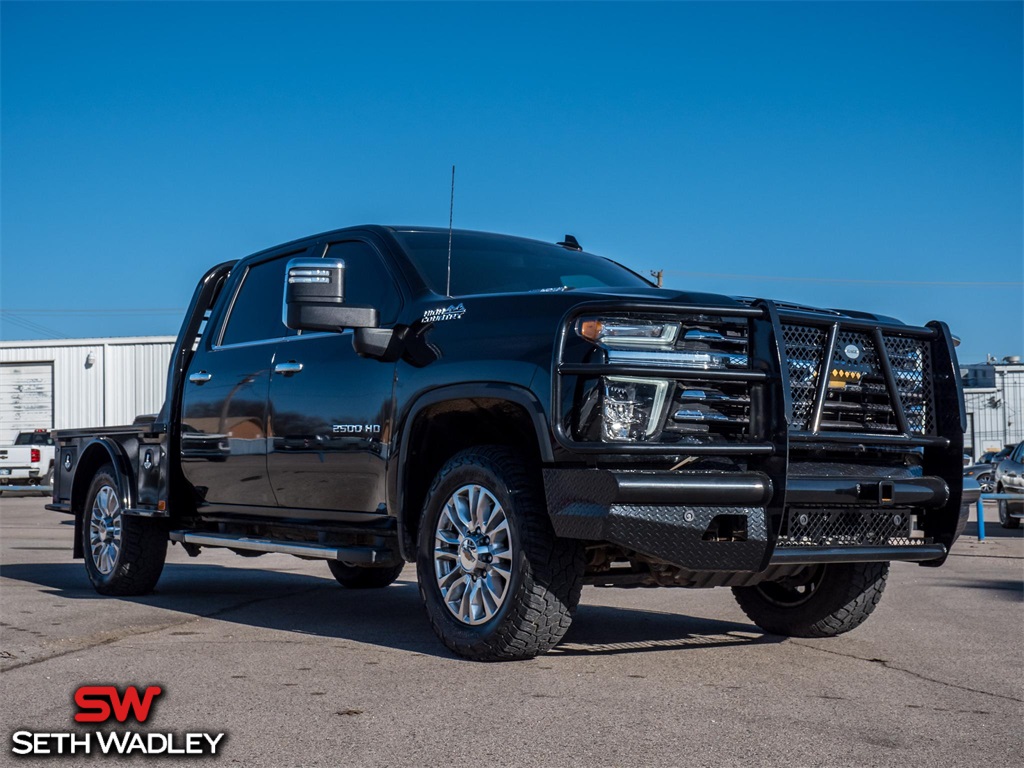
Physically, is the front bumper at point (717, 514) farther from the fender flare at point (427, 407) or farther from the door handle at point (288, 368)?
the door handle at point (288, 368)

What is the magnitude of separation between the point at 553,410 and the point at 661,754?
160cm

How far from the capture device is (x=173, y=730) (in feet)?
13.4

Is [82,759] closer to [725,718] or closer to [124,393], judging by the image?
[725,718]

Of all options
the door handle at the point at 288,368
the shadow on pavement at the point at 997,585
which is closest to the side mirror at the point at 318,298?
the door handle at the point at 288,368

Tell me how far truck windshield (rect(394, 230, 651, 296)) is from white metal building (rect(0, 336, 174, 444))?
38031mm

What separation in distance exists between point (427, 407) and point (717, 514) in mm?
1512

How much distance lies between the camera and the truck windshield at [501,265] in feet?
21.0

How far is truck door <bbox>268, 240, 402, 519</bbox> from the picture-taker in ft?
20.2

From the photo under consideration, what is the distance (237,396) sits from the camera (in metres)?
7.41

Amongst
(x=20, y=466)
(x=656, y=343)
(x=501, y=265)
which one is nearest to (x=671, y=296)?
A: (x=656, y=343)

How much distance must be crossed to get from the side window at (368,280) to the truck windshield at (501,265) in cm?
17

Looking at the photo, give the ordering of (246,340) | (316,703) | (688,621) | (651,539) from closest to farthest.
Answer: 1. (316,703)
2. (651,539)
3. (688,621)
4. (246,340)

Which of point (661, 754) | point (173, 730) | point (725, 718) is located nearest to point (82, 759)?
Answer: point (173, 730)

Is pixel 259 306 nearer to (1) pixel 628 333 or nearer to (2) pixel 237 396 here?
(2) pixel 237 396
